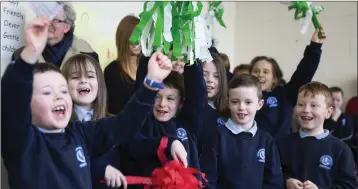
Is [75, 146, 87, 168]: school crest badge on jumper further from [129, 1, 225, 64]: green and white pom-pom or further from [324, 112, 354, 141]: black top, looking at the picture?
[324, 112, 354, 141]: black top

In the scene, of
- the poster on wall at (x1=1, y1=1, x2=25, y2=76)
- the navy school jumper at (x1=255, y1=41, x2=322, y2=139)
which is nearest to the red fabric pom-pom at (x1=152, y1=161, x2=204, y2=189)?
the poster on wall at (x1=1, y1=1, x2=25, y2=76)

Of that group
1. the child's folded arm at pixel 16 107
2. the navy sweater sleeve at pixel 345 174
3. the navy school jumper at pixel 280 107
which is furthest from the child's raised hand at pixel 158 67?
the navy school jumper at pixel 280 107

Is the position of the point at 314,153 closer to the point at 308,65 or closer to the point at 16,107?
the point at 308,65

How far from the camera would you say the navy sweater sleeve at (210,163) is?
6.53 feet

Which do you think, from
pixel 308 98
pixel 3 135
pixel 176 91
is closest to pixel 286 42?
pixel 308 98

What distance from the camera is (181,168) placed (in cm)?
161

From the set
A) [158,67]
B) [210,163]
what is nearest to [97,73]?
[158,67]

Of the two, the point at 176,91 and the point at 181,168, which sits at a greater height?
the point at 176,91

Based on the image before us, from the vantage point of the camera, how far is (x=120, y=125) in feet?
4.96

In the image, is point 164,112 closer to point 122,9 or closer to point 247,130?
point 247,130

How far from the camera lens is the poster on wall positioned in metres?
1.46

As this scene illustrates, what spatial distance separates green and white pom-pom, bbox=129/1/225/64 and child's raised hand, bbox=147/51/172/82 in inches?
5.9

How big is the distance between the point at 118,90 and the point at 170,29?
69 cm

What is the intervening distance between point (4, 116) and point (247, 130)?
3.75 ft
